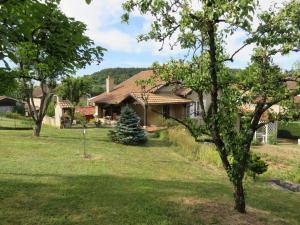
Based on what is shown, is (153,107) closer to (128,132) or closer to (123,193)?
(128,132)

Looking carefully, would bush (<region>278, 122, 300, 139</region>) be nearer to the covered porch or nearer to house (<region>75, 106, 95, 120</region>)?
the covered porch

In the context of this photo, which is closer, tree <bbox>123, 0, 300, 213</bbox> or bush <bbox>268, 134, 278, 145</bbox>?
tree <bbox>123, 0, 300, 213</bbox>

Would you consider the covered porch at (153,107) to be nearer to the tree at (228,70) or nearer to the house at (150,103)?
the house at (150,103)

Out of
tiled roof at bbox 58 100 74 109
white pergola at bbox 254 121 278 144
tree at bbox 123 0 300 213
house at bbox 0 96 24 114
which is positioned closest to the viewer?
tree at bbox 123 0 300 213

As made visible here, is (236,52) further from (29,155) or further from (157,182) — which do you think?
(29,155)

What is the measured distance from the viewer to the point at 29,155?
1728cm

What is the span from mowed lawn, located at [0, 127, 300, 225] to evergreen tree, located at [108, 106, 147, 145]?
19.9 ft

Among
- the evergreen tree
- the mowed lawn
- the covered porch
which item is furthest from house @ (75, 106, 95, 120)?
the mowed lawn

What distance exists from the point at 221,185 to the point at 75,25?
24.3 ft

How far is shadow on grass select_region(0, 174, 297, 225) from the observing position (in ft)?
26.8

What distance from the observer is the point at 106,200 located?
378 inches

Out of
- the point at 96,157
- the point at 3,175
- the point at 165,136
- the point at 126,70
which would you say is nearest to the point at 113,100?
the point at 165,136

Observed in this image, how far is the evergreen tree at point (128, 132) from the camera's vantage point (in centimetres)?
2394

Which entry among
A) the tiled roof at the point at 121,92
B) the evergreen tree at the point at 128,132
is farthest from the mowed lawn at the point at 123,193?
the tiled roof at the point at 121,92
